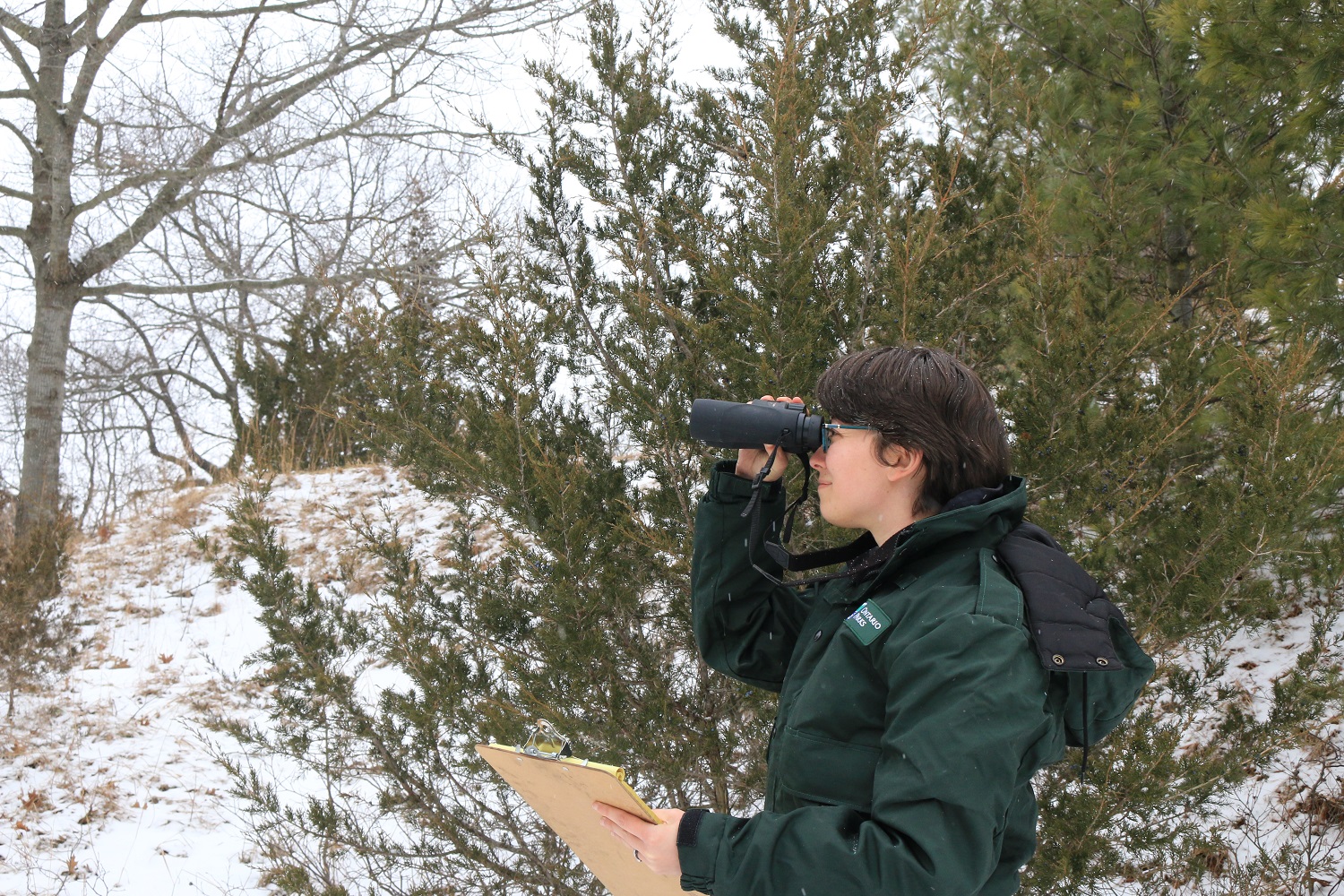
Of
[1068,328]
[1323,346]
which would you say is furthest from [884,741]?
[1323,346]

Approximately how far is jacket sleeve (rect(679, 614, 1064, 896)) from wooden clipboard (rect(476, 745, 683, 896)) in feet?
0.44

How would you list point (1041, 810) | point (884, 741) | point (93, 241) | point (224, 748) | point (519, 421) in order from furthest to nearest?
point (93, 241) → point (224, 748) → point (519, 421) → point (1041, 810) → point (884, 741)

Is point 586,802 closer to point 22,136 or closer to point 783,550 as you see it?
point 783,550

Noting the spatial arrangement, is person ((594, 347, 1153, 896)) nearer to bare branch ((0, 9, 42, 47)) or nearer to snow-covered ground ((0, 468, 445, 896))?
snow-covered ground ((0, 468, 445, 896))

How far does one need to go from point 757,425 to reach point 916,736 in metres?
0.71

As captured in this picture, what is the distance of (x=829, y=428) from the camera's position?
165 centimetres

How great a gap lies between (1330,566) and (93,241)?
14.6 m

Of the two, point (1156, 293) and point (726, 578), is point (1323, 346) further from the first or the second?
point (726, 578)

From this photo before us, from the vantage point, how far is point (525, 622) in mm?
3061

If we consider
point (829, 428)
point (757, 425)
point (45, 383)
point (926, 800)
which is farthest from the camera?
point (45, 383)

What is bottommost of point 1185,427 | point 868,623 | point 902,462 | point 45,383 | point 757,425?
point 868,623

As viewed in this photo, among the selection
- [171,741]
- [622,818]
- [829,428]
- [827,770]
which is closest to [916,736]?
[827,770]

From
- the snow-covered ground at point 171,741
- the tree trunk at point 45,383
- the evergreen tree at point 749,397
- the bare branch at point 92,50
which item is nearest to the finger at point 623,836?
the evergreen tree at point 749,397

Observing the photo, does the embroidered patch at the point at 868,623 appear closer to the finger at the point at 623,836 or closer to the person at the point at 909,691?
the person at the point at 909,691
